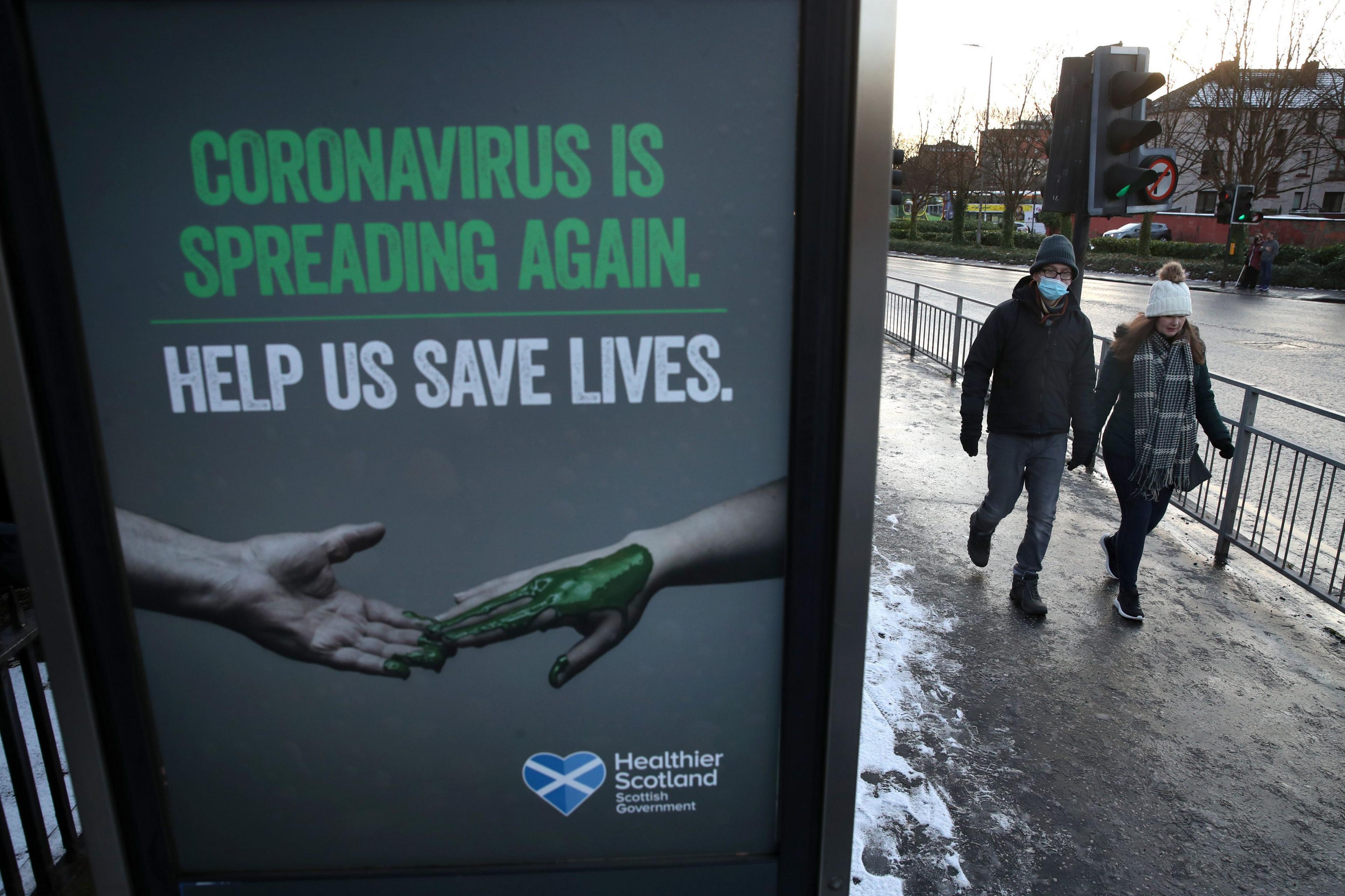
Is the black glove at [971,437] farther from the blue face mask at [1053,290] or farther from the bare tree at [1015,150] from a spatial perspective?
the bare tree at [1015,150]

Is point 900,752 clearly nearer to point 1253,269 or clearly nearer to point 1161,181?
point 1161,181

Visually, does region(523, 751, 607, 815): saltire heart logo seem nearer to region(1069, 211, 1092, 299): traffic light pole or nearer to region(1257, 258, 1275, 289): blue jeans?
region(1069, 211, 1092, 299): traffic light pole

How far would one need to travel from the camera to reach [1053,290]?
15.5 ft

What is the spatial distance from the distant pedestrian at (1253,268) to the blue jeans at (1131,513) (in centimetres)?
2649

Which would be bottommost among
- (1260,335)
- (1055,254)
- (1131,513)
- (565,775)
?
(1260,335)

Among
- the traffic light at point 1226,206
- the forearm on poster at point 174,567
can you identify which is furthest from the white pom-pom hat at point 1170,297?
the traffic light at point 1226,206

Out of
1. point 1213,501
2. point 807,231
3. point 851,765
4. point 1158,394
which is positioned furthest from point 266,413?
point 1213,501

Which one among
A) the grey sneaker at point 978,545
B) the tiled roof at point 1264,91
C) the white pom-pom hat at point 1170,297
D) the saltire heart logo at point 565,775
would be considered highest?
the tiled roof at point 1264,91

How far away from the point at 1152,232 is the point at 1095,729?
153 ft

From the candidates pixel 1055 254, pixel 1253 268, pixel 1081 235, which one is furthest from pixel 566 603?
pixel 1253 268

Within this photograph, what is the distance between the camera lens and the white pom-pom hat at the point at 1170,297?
4707mm

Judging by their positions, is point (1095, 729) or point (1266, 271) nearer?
point (1095, 729)

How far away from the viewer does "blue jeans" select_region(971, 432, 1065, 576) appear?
5.04 metres

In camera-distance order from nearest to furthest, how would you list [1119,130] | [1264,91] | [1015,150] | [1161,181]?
[1119,130]
[1161,181]
[1264,91]
[1015,150]
